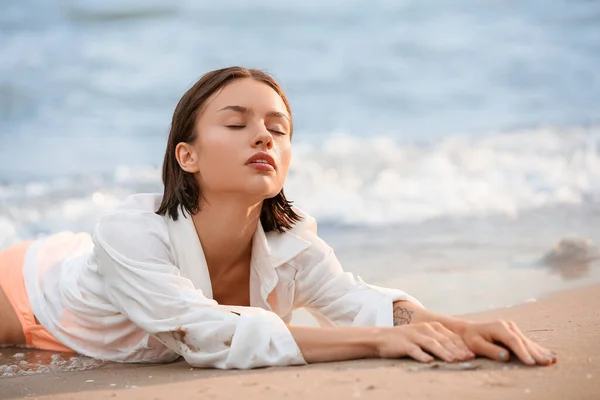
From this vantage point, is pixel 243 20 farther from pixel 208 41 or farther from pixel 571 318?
pixel 571 318

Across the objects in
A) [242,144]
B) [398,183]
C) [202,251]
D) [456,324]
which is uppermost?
[242,144]

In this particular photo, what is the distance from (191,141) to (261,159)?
12.4 inches

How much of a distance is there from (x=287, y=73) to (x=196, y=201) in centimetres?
844

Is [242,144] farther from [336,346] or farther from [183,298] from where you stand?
[336,346]

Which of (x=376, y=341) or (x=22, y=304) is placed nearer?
(x=376, y=341)

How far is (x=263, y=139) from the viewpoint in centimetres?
279

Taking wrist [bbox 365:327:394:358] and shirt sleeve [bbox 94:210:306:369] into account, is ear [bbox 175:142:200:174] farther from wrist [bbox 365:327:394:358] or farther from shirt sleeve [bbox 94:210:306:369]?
wrist [bbox 365:327:394:358]

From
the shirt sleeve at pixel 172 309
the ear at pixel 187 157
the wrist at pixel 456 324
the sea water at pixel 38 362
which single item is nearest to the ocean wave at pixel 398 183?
the sea water at pixel 38 362

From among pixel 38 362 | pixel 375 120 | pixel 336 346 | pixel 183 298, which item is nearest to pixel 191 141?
pixel 183 298

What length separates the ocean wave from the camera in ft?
24.0

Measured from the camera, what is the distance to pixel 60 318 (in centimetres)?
334

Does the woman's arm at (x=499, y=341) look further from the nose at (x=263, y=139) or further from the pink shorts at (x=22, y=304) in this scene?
the pink shorts at (x=22, y=304)

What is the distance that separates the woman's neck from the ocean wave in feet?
13.1

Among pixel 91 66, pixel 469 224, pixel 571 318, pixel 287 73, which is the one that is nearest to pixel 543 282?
pixel 571 318
